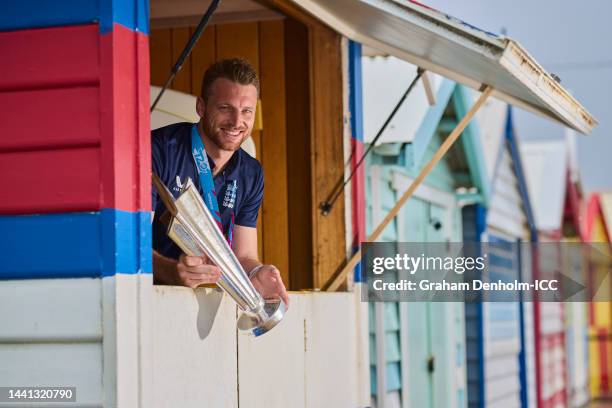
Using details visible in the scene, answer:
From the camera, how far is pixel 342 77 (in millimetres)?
5746

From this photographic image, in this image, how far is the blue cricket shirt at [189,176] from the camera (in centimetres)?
414

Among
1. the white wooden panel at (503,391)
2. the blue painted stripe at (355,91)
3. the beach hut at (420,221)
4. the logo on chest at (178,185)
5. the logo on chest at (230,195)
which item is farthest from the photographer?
the white wooden panel at (503,391)

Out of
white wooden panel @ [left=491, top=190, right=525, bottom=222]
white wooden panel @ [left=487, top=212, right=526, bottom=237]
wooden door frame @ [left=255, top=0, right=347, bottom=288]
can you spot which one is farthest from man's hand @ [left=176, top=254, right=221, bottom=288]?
white wooden panel @ [left=491, top=190, right=525, bottom=222]

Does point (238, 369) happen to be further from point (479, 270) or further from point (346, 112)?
point (479, 270)

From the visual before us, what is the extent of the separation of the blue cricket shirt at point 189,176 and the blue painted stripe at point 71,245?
44 cm

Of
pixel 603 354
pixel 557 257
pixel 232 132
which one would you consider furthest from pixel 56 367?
pixel 603 354

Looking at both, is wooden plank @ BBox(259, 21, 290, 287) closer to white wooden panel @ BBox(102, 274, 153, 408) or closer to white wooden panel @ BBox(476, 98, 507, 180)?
white wooden panel @ BBox(102, 274, 153, 408)

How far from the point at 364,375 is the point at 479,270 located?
3546 millimetres

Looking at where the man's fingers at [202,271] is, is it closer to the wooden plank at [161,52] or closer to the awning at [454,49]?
the awning at [454,49]

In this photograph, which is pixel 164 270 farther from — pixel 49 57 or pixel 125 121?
pixel 49 57

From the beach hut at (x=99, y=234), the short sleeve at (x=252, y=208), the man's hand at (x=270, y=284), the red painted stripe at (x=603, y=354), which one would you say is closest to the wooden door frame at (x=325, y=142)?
the beach hut at (x=99, y=234)

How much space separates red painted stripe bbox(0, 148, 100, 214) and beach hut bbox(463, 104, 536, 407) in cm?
761

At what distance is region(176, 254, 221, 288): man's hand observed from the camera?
11.6 ft

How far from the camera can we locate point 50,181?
10.9 feet
